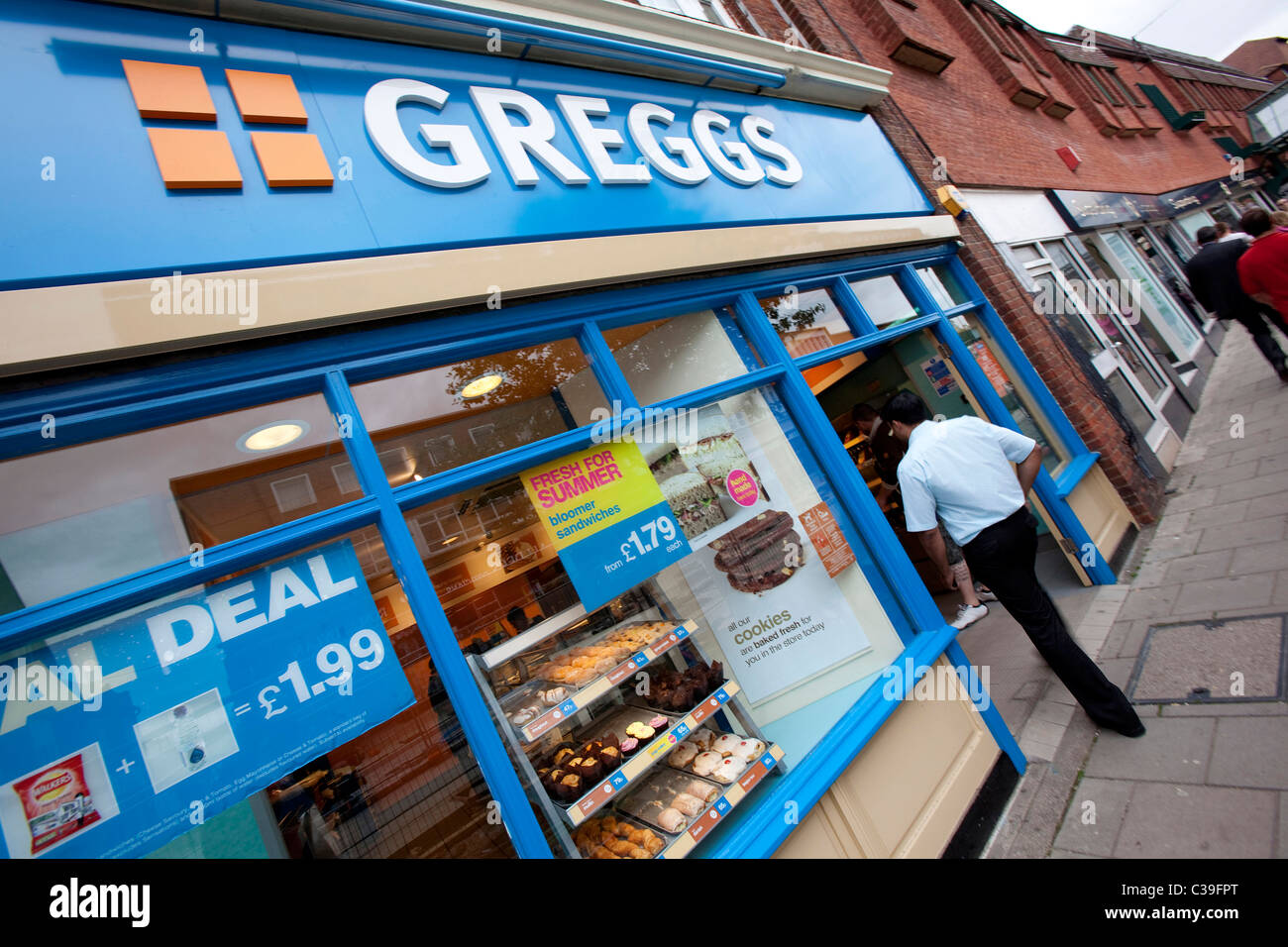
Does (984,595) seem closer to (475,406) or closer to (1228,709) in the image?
(1228,709)

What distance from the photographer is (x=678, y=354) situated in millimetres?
3928

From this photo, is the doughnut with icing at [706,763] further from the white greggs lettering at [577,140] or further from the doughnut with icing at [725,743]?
the white greggs lettering at [577,140]

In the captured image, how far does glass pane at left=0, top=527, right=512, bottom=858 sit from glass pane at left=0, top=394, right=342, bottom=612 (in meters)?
0.24

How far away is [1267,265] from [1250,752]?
17.6ft

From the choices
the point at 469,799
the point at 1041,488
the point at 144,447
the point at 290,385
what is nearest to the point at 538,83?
the point at 290,385

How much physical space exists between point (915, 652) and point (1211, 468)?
562 cm

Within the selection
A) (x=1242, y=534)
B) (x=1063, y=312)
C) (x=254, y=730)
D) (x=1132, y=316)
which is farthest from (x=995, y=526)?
(x=1132, y=316)

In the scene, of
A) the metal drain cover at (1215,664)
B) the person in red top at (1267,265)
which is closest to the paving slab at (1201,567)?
the metal drain cover at (1215,664)

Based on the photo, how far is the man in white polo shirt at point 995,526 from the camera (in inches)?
126

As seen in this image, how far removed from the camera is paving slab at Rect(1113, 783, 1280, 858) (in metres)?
2.34

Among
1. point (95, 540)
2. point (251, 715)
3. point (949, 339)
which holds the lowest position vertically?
point (251, 715)

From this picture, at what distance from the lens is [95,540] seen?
81.1 inches

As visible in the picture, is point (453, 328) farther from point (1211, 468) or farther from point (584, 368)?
point (1211, 468)

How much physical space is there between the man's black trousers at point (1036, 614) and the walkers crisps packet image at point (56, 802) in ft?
13.1
